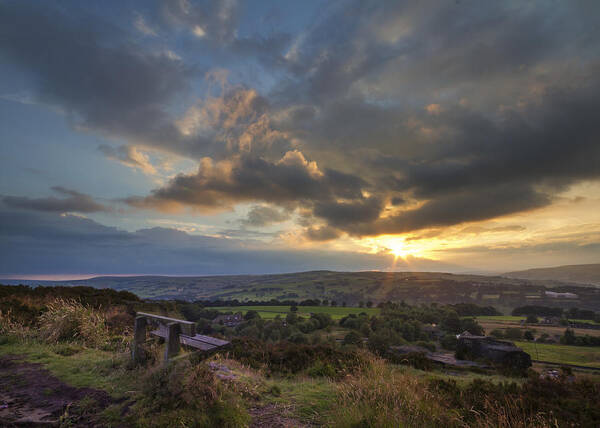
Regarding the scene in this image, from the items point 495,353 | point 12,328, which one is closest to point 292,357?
point 12,328

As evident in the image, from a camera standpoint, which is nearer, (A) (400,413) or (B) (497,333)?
(A) (400,413)

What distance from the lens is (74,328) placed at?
1000 cm

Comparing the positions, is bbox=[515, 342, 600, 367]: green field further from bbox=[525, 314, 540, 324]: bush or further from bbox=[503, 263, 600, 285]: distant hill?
bbox=[503, 263, 600, 285]: distant hill

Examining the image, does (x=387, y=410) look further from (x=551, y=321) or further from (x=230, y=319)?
(x=551, y=321)

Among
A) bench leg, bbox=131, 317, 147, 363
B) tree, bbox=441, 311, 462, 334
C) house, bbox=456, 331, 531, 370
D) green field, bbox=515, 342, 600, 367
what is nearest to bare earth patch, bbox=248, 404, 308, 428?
bench leg, bbox=131, 317, 147, 363

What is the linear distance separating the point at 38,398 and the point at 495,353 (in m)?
23.6

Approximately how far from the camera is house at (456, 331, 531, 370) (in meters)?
17.0

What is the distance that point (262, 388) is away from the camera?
634cm

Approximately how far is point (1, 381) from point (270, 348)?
28.9 ft

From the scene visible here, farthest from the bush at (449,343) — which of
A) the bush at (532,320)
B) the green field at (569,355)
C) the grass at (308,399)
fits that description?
the grass at (308,399)

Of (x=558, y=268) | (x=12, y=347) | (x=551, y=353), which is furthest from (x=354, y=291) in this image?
(x=558, y=268)

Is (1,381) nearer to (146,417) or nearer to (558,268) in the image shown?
(146,417)

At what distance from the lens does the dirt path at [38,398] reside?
168 inches

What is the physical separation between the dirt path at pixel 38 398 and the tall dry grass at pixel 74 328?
2.71 meters
